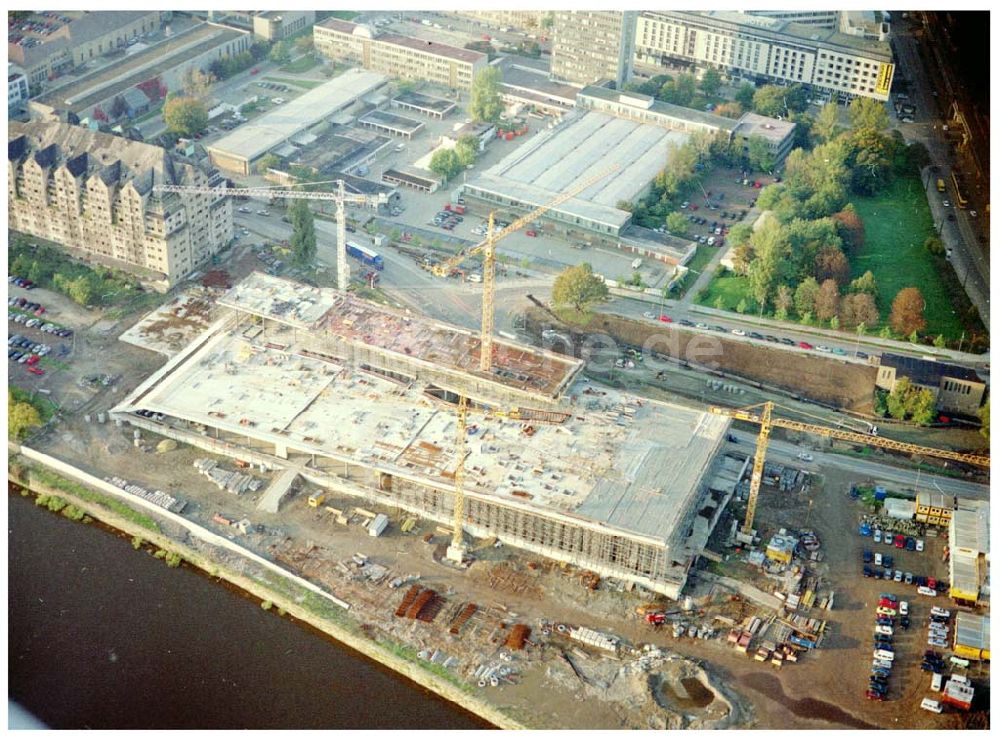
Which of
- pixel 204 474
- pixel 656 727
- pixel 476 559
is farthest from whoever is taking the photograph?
pixel 204 474

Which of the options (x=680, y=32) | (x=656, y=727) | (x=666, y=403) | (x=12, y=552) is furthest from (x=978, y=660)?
(x=680, y=32)

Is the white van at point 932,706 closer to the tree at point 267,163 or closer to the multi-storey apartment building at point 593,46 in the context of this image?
the tree at point 267,163

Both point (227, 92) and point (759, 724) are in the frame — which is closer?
point (759, 724)

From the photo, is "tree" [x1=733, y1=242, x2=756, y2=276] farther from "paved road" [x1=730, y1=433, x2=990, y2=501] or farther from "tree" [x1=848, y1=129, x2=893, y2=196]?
"paved road" [x1=730, y1=433, x2=990, y2=501]

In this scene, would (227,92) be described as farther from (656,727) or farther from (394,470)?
(656,727)

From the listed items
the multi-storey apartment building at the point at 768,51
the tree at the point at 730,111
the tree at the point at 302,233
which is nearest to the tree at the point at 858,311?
the tree at the point at 730,111

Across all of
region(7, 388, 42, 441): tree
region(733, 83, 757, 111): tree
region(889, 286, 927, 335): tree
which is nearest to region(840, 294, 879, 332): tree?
region(889, 286, 927, 335): tree
